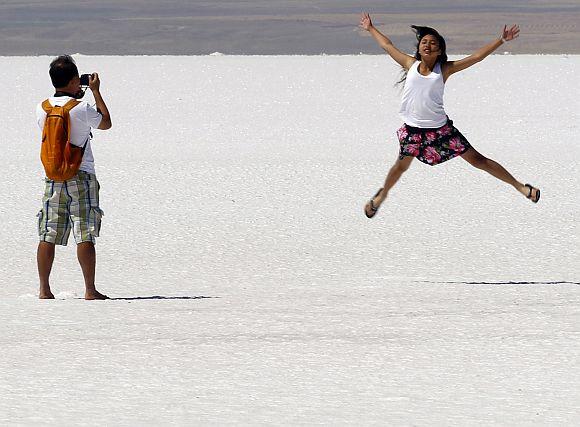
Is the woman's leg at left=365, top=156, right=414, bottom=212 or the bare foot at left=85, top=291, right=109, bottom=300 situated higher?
the woman's leg at left=365, top=156, right=414, bottom=212

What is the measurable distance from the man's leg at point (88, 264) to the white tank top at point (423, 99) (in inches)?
95.2

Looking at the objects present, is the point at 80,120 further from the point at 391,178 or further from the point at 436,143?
the point at 391,178

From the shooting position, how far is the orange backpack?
7.83m

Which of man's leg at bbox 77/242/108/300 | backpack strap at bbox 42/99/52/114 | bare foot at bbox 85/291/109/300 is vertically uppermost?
backpack strap at bbox 42/99/52/114

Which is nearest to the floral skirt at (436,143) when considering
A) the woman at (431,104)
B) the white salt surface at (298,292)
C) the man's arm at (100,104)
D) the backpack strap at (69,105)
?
the woman at (431,104)

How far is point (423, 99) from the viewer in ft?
30.5

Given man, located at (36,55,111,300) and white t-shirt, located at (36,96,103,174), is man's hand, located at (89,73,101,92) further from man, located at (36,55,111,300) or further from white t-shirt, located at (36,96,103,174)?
white t-shirt, located at (36,96,103,174)

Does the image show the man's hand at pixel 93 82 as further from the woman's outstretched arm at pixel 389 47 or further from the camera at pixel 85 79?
the woman's outstretched arm at pixel 389 47

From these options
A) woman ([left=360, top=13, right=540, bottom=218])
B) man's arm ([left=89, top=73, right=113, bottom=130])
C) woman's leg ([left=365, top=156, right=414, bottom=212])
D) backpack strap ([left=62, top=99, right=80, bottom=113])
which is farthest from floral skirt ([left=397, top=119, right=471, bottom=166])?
backpack strap ([left=62, top=99, right=80, bottom=113])

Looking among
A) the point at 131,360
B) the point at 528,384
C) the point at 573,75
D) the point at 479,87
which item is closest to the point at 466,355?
the point at 528,384

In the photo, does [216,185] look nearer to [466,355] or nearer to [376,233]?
[376,233]

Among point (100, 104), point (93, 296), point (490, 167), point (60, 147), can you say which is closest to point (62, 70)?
point (100, 104)

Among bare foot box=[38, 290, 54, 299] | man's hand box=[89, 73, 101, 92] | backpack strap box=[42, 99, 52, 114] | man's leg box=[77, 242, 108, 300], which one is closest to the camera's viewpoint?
man's hand box=[89, 73, 101, 92]

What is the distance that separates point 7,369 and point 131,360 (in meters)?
0.54
